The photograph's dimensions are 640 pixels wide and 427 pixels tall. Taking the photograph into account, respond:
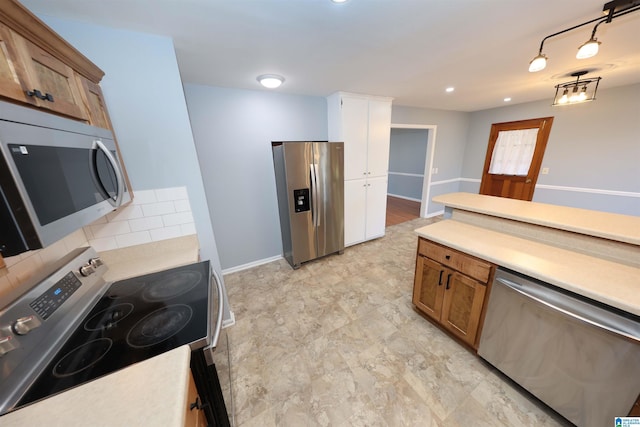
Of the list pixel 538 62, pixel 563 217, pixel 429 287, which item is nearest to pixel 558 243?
pixel 563 217

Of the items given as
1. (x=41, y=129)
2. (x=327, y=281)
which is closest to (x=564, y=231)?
(x=327, y=281)

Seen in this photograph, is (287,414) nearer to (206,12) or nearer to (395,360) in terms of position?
(395,360)

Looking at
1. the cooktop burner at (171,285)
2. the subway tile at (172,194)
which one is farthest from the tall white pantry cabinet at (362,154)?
the cooktop burner at (171,285)

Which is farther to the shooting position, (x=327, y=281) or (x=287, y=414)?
(x=327, y=281)

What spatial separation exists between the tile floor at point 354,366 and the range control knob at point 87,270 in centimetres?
115

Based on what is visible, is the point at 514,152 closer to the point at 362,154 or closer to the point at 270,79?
the point at 362,154

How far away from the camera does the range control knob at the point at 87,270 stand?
3.70 feet

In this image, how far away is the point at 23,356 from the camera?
73 centimetres

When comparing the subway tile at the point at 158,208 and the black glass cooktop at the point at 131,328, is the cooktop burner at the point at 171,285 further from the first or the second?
the subway tile at the point at 158,208

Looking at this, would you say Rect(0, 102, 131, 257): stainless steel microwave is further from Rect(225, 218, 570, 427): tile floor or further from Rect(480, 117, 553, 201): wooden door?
Rect(480, 117, 553, 201): wooden door

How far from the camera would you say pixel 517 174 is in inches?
167

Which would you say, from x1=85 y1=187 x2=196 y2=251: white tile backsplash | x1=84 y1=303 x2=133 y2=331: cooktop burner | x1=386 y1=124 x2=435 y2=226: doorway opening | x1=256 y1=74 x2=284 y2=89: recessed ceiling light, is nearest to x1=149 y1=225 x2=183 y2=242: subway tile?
x1=85 y1=187 x2=196 y2=251: white tile backsplash

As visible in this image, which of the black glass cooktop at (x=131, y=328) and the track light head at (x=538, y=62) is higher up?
the track light head at (x=538, y=62)

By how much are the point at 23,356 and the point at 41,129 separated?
800 millimetres
